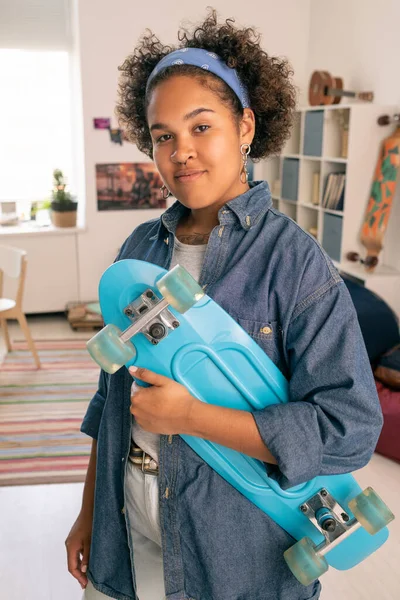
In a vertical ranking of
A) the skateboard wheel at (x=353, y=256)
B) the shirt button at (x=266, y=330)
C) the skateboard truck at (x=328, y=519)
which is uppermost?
the shirt button at (x=266, y=330)

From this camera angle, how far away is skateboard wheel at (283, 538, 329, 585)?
0.85 metres

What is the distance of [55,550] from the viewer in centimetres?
233

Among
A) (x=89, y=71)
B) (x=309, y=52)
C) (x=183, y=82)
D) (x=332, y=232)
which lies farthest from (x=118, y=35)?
(x=183, y=82)

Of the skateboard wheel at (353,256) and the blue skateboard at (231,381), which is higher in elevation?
the blue skateboard at (231,381)

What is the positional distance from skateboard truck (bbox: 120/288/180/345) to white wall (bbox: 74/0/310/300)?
4.41m

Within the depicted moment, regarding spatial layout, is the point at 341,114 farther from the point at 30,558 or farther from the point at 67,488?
the point at 30,558

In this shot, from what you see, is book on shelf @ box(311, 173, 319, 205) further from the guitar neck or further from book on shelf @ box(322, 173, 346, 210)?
the guitar neck

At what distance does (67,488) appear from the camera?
277 centimetres

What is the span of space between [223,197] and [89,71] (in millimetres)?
4350

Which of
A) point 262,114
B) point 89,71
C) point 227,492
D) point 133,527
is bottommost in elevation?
point 133,527

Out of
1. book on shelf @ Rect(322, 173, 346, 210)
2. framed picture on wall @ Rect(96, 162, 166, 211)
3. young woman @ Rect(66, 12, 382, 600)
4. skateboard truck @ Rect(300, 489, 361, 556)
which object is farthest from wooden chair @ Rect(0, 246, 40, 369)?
skateboard truck @ Rect(300, 489, 361, 556)

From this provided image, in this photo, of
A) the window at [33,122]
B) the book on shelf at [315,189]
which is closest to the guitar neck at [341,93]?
A: the book on shelf at [315,189]

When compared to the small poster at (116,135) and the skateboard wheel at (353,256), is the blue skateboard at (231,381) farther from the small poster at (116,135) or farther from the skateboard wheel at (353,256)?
the small poster at (116,135)

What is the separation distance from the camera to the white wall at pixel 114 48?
16.0 ft
